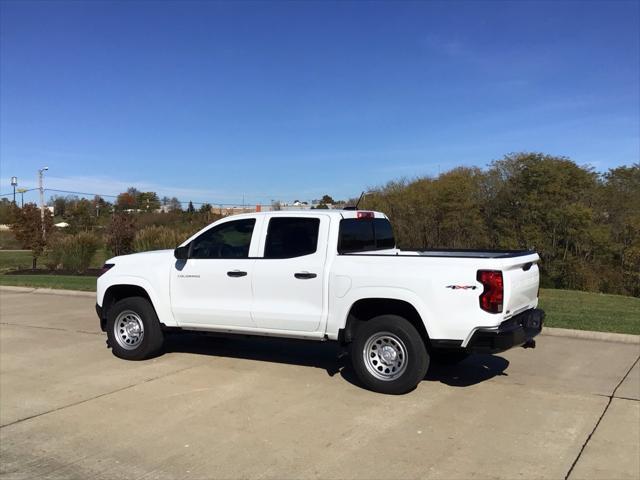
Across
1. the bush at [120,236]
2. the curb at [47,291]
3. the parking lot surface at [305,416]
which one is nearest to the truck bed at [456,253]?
the parking lot surface at [305,416]

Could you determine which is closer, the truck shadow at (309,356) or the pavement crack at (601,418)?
the pavement crack at (601,418)

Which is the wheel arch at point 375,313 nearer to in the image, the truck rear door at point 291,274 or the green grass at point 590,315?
the truck rear door at point 291,274

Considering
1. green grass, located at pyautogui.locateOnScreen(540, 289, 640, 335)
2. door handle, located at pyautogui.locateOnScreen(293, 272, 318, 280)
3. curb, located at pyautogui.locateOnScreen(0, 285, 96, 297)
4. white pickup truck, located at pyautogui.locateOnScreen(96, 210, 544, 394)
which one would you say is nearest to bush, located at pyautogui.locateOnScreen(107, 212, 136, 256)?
curb, located at pyautogui.locateOnScreen(0, 285, 96, 297)

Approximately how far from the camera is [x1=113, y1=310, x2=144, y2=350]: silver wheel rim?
24.8ft

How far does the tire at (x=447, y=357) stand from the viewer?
268 inches

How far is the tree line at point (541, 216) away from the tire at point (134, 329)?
1635 centimetres

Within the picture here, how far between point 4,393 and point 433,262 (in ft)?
15.8

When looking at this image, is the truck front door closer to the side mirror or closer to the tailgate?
the side mirror

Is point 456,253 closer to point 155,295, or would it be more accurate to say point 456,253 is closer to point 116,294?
point 155,295

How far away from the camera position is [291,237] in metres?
6.77

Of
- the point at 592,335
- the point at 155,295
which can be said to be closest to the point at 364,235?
the point at 155,295

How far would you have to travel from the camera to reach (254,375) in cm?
682

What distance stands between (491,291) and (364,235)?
78.9 inches

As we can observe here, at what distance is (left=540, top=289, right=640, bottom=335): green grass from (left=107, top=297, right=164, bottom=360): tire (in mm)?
6189
